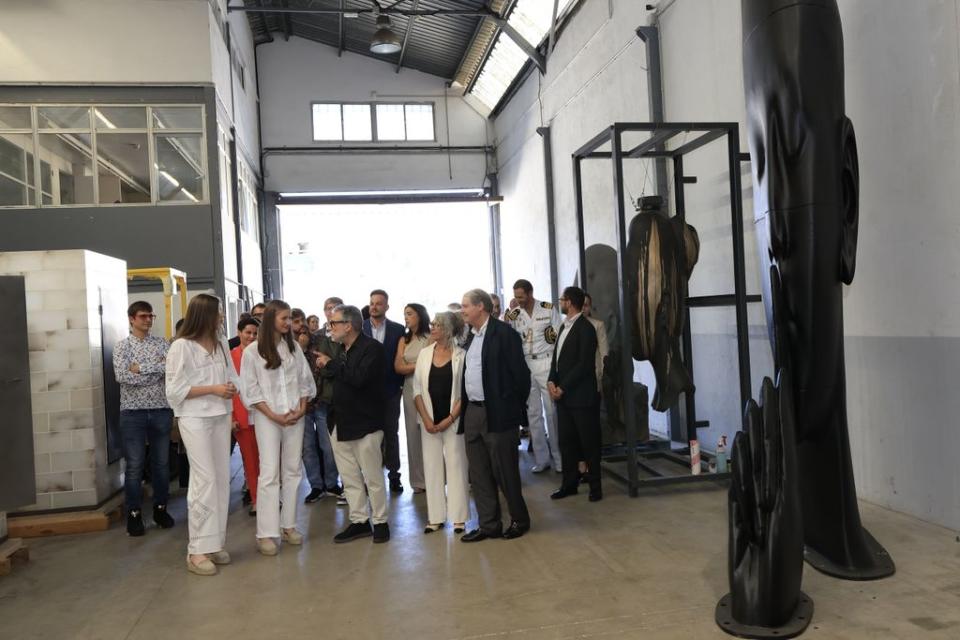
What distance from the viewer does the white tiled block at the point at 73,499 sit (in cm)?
548

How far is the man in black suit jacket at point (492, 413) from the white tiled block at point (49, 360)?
3079mm

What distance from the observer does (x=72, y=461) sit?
18.1ft

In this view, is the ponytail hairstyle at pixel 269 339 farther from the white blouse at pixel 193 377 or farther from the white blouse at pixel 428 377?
the white blouse at pixel 428 377

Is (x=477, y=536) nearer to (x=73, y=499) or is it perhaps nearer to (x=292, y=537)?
(x=292, y=537)

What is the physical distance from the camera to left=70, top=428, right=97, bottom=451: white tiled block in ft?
18.2

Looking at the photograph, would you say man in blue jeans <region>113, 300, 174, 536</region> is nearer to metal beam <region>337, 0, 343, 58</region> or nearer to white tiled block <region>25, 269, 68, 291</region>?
white tiled block <region>25, 269, 68, 291</region>

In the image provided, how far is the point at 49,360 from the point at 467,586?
3718 millimetres

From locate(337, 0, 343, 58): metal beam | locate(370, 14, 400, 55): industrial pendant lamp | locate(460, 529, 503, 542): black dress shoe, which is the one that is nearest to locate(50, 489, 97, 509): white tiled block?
locate(460, 529, 503, 542): black dress shoe

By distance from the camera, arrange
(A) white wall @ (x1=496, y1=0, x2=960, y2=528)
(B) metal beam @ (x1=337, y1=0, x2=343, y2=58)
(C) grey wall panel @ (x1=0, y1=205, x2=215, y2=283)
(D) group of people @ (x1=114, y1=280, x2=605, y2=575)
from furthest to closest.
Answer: (B) metal beam @ (x1=337, y1=0, x2=343, y2=58) < (C) grey wall panel @ (x1=0, y1=205, x2=215, y2=283) < (D) group of people @ (x1=114, y1=280, x2=605, y2=575) < (A) white wall @ (x1=496, y1=0, x2=960, y2=528)

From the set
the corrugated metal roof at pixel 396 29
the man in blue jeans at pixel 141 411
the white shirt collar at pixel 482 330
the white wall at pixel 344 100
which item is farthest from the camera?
the white wall at pixel 344 100

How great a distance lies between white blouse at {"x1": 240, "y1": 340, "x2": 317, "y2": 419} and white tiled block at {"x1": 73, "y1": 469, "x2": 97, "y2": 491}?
1.76 meters

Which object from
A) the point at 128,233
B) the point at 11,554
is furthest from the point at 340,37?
the point at 11,554

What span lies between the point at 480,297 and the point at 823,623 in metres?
2.62

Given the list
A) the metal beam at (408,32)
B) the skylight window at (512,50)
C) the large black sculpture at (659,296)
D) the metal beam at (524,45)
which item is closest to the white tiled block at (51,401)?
the large black sculpture at (659,296)
